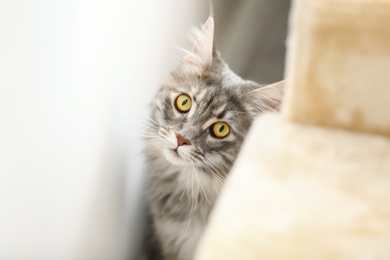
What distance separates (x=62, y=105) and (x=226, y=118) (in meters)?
0.38

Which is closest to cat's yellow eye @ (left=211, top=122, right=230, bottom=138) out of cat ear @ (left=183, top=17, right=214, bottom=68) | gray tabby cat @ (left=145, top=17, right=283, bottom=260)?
gray tabby cat @ (left=145, top=17, right=283, bottom=260)

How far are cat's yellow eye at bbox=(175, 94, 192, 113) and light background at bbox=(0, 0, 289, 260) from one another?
14 cm

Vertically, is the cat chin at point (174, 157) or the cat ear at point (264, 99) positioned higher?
the cat ear at point (264, 99)

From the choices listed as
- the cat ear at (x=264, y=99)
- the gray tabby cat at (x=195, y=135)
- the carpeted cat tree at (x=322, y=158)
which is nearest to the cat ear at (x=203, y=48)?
the gray tabby cat at (x=195, y=135)

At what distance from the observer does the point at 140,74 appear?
131 cm

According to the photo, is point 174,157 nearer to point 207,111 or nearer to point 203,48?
point 207,111

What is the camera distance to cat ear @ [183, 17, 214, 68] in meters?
1.17

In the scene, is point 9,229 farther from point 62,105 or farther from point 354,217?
point 354,217

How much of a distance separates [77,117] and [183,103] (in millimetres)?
272

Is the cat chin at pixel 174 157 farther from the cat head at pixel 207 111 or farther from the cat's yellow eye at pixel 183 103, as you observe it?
the cat's yellow eye at pixel 183 103

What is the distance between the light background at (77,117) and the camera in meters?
0.81

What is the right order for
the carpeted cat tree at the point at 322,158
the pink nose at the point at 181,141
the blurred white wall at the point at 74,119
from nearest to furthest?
the carpeted cat tree at the point at 322,158
the blurred white wall at the point at 74,119
the pink nose at the point at 181,141

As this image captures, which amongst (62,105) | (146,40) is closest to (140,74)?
(146,40)

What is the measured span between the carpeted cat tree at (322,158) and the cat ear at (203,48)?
0.49 metres
